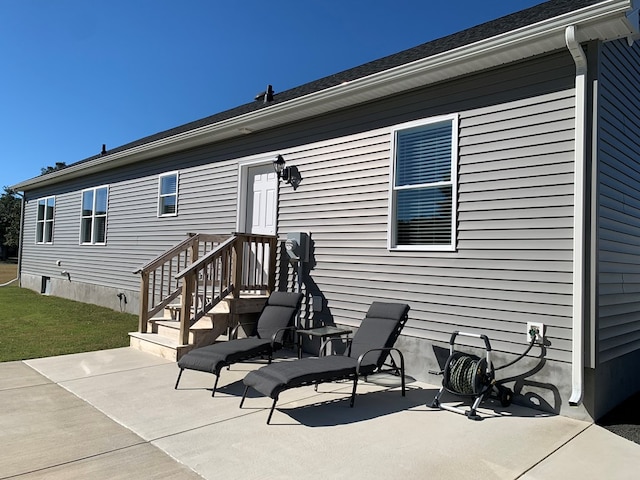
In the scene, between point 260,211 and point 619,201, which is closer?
point 619,201

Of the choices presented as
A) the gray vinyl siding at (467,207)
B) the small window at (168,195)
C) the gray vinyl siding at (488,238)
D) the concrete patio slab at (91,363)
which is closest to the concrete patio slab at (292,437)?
the concrete patio slab at (91,363)

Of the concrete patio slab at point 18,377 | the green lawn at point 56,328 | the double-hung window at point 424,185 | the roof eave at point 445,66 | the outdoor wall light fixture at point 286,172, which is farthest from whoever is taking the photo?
the outdoor wall light fixture at point 286,172

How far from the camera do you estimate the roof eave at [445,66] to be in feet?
12.4

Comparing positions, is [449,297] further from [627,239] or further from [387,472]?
[387,472]

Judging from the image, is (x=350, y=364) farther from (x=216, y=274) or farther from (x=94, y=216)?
(x=94, y=216)

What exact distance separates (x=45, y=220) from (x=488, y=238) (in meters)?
14.1

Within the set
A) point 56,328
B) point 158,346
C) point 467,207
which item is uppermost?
point 467,207

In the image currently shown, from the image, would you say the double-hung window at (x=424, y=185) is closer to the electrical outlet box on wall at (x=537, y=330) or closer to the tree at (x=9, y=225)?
the electrical outlet box on wall at (x=537, y=330)

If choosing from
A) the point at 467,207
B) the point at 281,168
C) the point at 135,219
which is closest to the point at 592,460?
the point at 467,207

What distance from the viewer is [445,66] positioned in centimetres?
471

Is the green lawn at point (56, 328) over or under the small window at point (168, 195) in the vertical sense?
under

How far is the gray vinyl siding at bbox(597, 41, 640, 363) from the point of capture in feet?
13.6

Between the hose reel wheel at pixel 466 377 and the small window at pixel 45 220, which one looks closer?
the hose reel wheel at pixel 466 377

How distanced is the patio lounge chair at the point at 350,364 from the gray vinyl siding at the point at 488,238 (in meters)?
0.56
